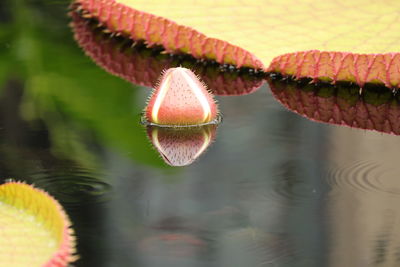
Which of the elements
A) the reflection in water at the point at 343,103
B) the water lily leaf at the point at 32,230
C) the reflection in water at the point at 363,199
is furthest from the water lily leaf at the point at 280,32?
the water lily leaf at the point at 32,230

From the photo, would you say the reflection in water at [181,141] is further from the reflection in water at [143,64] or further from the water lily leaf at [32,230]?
the water lily leaf at [32,230]

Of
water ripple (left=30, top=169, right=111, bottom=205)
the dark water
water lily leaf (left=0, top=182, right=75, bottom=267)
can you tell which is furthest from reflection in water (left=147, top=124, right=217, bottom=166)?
water lily leaf (left=0, top=182, right=75, bottom=267)

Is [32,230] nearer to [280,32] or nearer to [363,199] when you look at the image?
[363,199]

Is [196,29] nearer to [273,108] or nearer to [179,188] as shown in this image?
[273,108]

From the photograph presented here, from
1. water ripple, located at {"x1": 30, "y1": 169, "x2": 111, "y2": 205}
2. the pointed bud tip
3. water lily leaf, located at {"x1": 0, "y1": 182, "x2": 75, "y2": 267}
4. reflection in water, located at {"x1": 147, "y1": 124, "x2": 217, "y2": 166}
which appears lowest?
water lily leaf, located at {"x1": 0, "y1": 182, "x2": 75, "y2": 267}

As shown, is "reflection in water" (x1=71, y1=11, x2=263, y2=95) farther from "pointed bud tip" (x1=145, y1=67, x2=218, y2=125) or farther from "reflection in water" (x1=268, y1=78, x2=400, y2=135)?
"pointed bud tip" (x1=145, y1=67, x2=218, y2=125)

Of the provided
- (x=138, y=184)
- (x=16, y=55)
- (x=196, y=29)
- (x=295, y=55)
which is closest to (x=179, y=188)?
(x=138, y=184)
